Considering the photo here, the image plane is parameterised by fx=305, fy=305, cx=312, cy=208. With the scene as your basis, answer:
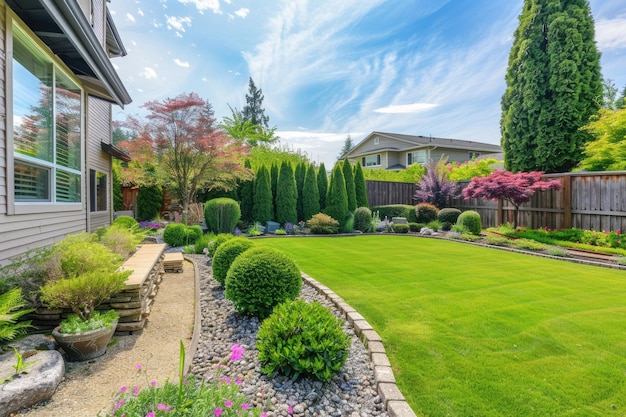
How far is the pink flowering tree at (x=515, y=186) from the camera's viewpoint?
966 cm

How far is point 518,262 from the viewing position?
6793 millimetres

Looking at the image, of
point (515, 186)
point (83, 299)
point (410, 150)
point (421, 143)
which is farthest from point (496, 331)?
point (410, 150)

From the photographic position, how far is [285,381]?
2.30 m

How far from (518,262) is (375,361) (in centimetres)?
593

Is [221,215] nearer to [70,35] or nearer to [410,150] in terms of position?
[70,35]

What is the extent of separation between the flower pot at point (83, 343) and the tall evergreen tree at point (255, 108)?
3358 cm

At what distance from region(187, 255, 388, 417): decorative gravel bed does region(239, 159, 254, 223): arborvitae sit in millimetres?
10008

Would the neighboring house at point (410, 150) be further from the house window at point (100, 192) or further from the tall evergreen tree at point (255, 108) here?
the house window at point (100, 192)

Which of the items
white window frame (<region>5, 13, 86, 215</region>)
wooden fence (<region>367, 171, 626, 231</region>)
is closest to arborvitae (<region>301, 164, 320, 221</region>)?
wooden fence (<region>367, 171, 626, 231</region>)

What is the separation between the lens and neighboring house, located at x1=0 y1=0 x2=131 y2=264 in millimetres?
3195

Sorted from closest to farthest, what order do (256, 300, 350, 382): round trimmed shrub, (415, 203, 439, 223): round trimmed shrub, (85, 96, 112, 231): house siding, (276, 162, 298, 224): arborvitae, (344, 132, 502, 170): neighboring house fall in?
(256, 300, 350, 382): round trimmed shrub
(85, 96, 112, 231): house siding
(276, 162, 298, 224): arborvitae
(415, 203, 439, 223): round trimmed shrub
(344, 132, 502, 170): neighboring house

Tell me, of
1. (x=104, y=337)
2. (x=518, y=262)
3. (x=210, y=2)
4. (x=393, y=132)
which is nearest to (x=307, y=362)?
(x=104, y=337)

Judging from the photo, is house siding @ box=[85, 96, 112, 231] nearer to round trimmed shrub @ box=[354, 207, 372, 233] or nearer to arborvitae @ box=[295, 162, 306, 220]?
arborvitae @ box=[295, 162, 306, 220]

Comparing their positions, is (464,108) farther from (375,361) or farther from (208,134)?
(375,361)
